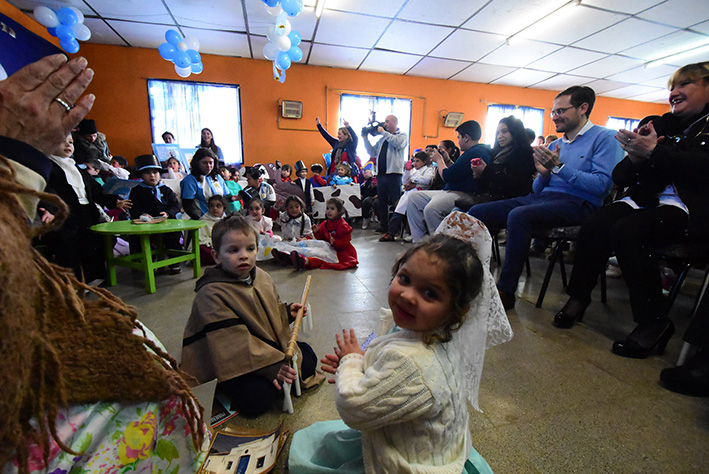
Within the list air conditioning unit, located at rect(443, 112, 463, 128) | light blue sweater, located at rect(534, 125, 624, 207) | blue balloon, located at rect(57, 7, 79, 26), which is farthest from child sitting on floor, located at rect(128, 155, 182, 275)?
air conditioning unit, located at rect(443, 112, 463, 128)

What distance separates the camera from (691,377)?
122 cm

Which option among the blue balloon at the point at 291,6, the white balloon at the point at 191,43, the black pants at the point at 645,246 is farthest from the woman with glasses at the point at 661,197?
the white balloon at the point at 191,43

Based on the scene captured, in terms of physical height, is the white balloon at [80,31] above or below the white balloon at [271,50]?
above

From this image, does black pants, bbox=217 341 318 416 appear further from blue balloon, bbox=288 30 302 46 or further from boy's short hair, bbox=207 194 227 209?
blue balloon, bbox=288 30 302 46

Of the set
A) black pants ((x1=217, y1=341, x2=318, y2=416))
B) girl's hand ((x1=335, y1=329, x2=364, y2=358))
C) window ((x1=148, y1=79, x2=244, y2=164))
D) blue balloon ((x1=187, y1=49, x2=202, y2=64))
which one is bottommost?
black pants ((x1=217, y1=341, x2=318, y2=416))

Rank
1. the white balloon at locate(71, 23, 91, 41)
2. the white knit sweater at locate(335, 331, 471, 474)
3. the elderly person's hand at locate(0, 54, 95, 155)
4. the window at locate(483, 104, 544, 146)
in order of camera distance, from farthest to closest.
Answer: the window at locate(483, 104, 544, 146), the white balloon at locate(71, 23, 91, 41), the white knit sweater at locate(335, 331, 471, 474), the elderly person's hand at locate(0, 54, 95, 155)

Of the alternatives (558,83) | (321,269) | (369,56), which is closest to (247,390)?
(321,269)

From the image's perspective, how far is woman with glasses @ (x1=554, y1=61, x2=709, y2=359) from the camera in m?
1.42

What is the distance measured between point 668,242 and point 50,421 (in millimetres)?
2272

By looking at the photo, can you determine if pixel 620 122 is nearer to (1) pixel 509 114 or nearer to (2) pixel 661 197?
(1) pixel 509 114

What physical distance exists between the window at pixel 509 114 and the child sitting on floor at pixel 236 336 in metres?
7.44

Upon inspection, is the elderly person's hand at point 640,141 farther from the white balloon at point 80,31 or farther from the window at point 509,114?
the window at point 509,114

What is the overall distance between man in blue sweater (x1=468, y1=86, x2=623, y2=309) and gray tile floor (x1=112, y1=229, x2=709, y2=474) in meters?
0.42

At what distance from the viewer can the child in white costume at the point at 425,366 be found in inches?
23.8
